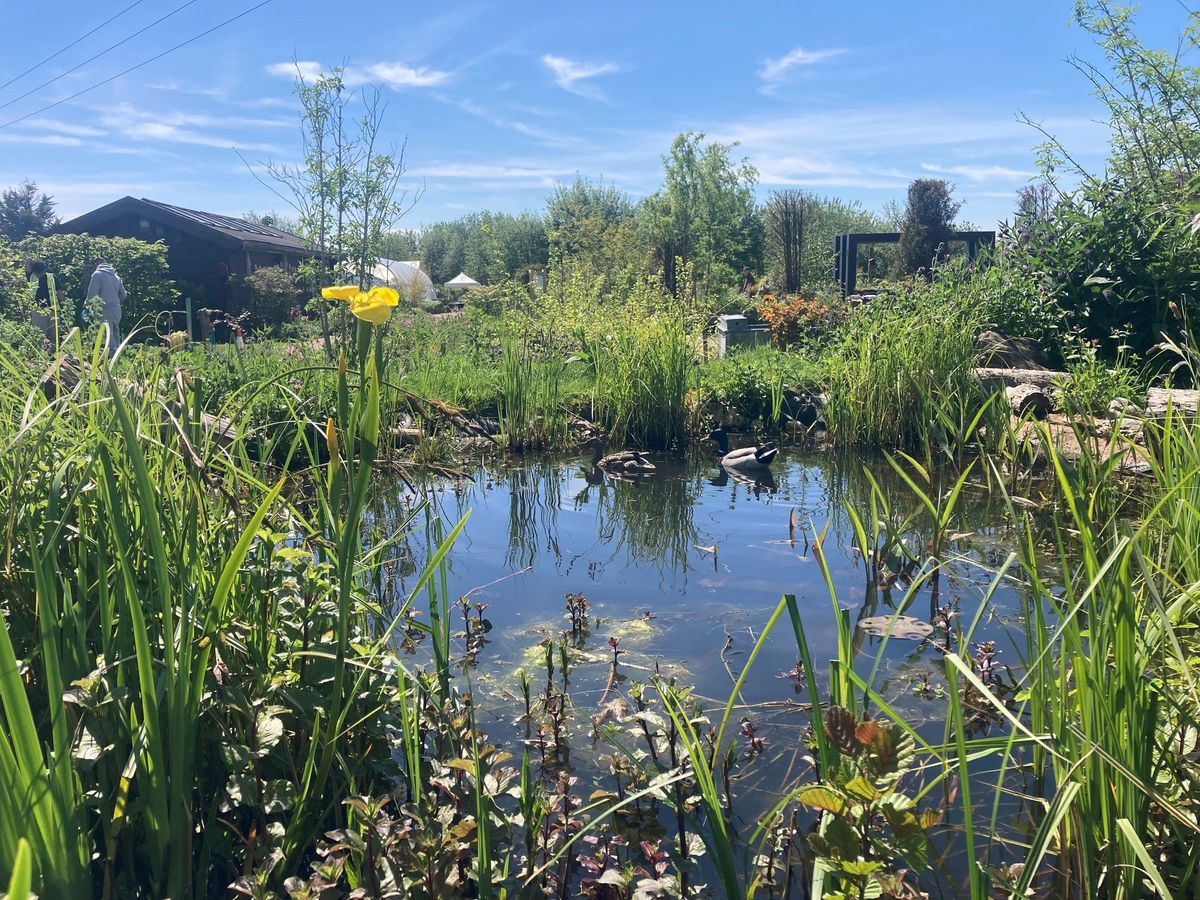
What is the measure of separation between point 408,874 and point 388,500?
404 centimetres

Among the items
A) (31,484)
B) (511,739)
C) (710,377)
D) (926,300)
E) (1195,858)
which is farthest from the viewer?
(710,377)

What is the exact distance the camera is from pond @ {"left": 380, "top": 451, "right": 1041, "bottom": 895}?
2.51 meters

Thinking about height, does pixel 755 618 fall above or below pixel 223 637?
below

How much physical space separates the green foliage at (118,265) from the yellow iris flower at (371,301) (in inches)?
650

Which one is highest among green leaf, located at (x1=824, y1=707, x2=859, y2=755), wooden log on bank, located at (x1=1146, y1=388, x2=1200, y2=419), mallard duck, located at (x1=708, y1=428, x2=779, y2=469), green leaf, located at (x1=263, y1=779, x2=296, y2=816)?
wooden log on bank, located at (x1=1146, y1=388, x2=1200, y2=419)

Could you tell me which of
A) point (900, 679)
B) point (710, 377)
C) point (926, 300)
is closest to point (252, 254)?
point (710, 377)

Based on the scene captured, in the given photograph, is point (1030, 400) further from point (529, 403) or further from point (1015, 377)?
point (529, 403)

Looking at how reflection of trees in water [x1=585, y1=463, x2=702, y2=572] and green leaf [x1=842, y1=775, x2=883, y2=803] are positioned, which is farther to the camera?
reflection of trees in water [x1=585, y1=463, x2=702, y2=572]

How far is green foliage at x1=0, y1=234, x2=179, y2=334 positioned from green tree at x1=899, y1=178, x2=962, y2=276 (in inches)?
600

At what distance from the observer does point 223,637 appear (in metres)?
1.53

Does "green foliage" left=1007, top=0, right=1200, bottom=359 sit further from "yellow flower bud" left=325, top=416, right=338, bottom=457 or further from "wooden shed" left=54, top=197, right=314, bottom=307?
"wooden shed" left=54, top=197, right=314, bottom=307

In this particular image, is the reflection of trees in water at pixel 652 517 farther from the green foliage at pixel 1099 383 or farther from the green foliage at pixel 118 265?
the green foliage at pixel 118 265

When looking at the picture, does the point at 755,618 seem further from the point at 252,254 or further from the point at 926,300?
the point at 252,254

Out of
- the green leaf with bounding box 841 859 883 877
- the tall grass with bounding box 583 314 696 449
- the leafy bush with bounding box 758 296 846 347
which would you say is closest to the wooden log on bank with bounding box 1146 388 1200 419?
the tall grass with bounding box 583 314 696 449
